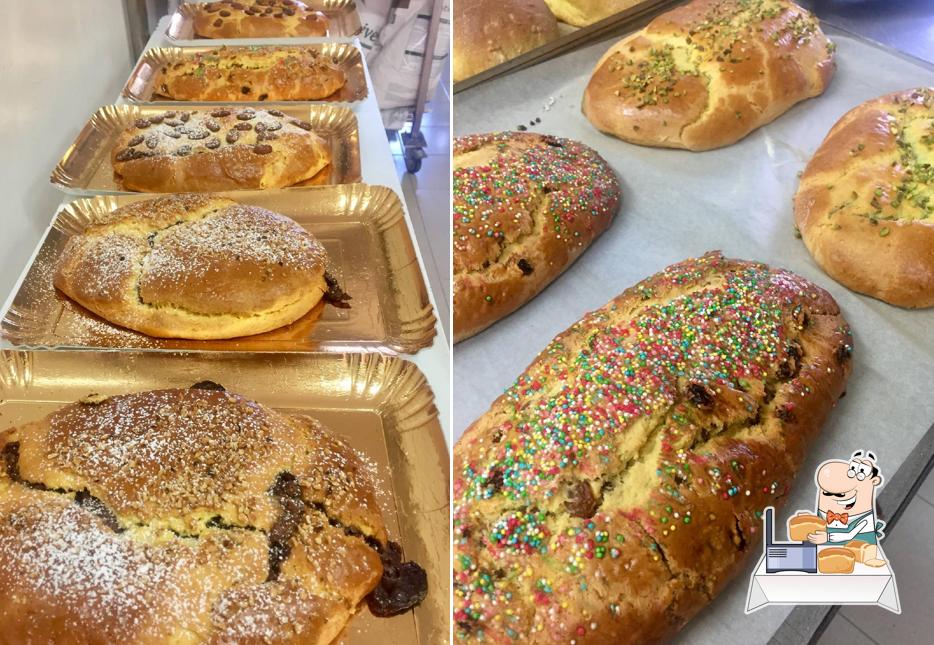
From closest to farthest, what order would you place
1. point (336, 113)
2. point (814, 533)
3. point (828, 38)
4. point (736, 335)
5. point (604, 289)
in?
1. point (814, 533)
2. point (736, 335)
3. point (604, 289)
4. point (828, 38)
5. point (336, 113)

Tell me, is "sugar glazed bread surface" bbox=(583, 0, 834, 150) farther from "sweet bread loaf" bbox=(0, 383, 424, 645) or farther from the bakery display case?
"sweet bread loaf" bbox=(0, 383, 424, 645)

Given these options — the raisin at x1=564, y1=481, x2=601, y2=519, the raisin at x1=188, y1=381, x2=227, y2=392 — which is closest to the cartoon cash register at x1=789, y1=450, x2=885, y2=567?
the raisin at x1=564, y1=481, x2=601, y2=519

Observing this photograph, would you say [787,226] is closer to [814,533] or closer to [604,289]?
[604,289]

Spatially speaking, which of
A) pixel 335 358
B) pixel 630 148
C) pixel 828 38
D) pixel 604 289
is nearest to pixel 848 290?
pixel 604 289

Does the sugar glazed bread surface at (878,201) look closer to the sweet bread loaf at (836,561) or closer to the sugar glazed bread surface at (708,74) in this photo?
the sugar glazed bread surface at (708,74)

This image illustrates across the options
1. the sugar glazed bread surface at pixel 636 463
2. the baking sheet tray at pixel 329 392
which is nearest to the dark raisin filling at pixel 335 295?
the baking sheet tray at pixel 329 392

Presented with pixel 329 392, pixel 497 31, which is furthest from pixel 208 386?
pixel 497 31

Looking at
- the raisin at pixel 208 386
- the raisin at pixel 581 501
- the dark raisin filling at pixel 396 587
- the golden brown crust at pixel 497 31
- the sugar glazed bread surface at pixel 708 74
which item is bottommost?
the dark raisin filling at pixel 396 587
